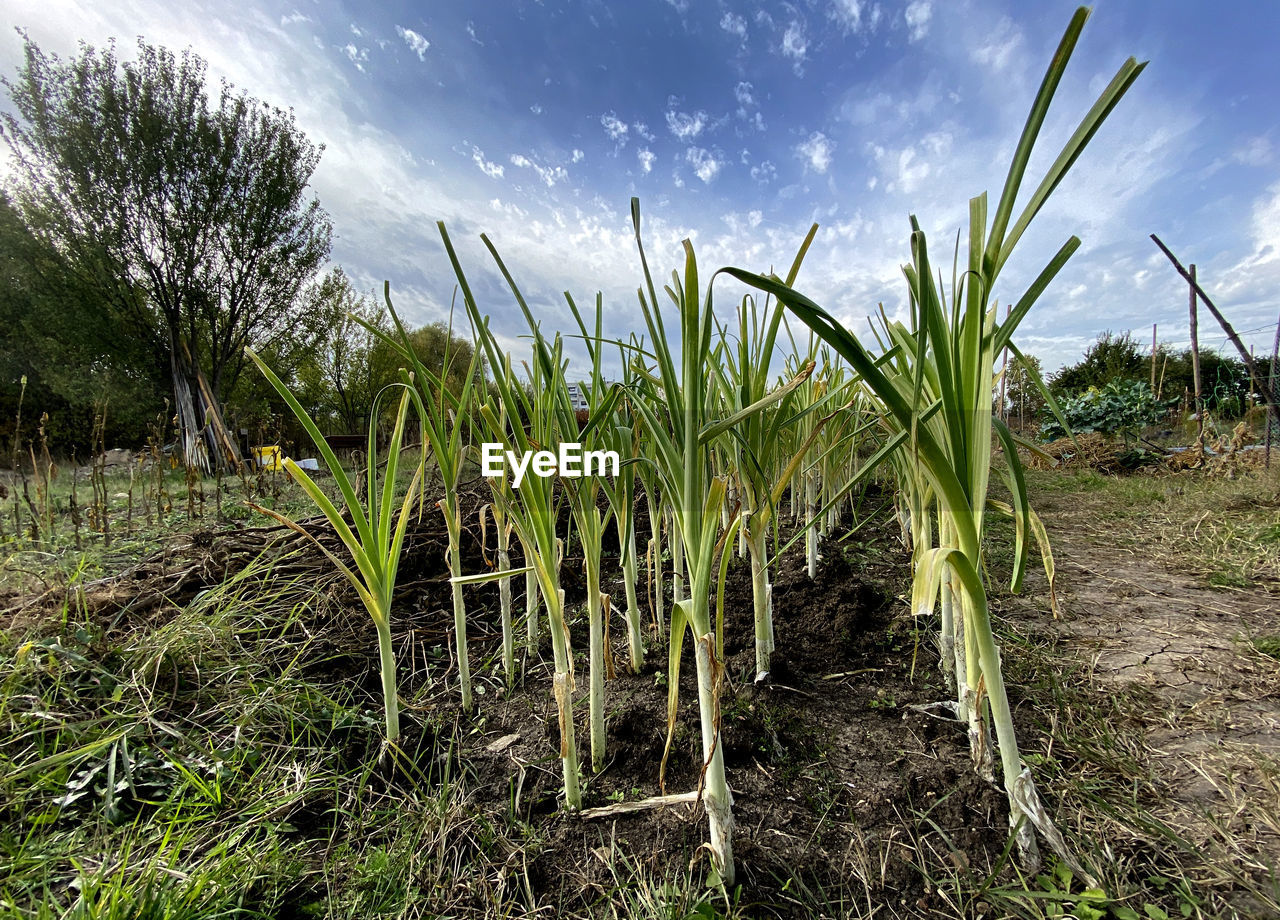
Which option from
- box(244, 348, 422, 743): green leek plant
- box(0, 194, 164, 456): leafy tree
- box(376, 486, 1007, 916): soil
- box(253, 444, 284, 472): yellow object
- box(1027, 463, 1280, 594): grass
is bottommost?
box(376, 486, 1007, 916): soil

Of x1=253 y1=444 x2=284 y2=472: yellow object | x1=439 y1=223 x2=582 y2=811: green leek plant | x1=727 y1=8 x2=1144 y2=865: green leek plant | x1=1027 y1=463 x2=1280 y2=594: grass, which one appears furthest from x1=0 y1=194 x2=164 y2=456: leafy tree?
x1=1027 y1=463 x2=1280 y2=594: grass

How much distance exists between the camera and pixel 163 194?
9.59 meters

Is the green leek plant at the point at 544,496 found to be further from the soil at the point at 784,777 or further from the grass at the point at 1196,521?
the grass at the point at 1196,521

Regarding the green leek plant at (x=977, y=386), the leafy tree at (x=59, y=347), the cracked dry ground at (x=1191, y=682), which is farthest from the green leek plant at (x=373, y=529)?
the leafy tree at (x=59, y=347)

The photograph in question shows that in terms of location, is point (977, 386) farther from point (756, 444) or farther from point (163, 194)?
point (163, 194)

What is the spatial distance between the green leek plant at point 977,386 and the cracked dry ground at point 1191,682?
0.32 m

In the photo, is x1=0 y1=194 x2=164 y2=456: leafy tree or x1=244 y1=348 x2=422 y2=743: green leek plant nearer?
x1=244 y1=348 x2=422 y2=743: green leek plant

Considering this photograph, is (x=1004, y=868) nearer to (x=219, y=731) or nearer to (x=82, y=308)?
(x=219, y=731)

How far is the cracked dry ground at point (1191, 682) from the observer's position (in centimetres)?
74

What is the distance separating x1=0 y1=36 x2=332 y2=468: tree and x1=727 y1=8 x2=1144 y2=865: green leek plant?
1116cm

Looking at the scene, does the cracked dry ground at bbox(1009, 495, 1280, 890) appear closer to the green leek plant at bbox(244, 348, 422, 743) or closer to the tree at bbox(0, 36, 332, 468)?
the green leek plant at bbox(244, 348, 422, 743)

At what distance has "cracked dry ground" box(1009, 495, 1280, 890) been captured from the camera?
735 millimetres

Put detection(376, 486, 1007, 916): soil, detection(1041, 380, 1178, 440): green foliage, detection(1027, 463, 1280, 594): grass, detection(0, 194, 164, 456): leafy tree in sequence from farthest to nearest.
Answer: detection(0, 194, 164, 456): leafy tree < detection(1041, 380, 1178, 440): green foliage < detection(1027, 463, 1280, 594): grass < detection(376, 486, 1007, 916): soil

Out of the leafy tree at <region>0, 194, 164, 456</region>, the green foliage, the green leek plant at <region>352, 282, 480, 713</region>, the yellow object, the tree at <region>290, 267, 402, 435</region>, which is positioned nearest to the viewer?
the green leek plant at <region>352, 282, 480, 713</region>
